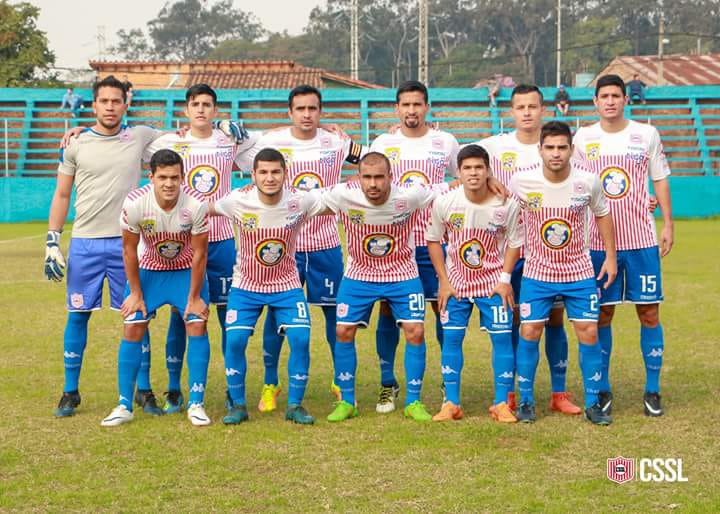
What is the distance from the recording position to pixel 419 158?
7766mm

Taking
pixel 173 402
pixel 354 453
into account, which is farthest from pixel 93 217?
pixel 354 453

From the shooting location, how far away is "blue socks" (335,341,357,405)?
723 centimetres

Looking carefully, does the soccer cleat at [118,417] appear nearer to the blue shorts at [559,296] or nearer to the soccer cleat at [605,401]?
the blue shorts at [559,296]

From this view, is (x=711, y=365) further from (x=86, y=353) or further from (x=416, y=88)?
(x=86, y=353)

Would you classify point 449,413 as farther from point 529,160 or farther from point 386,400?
point 529,160

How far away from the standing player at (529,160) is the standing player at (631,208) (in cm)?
31

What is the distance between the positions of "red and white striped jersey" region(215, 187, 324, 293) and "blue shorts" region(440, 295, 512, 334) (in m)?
1.06

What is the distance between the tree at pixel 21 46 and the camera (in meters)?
42.0

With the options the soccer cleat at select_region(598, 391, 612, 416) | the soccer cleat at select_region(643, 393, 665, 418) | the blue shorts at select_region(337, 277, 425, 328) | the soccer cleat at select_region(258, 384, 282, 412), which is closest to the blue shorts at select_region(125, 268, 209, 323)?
the soccer cleat at select_region(258, 384, 282, 412)

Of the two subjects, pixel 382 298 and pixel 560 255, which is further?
pixel 382 298

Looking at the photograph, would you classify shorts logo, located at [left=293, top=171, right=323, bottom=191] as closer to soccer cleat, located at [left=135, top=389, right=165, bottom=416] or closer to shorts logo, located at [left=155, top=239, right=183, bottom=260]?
shorts logo, located at [left=155, top=239, right=183, bottom=260]

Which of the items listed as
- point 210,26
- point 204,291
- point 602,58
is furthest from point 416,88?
point 210,26

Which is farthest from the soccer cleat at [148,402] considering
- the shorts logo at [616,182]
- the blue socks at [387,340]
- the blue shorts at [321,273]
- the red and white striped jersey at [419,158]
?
the shorts logo at [616,182]

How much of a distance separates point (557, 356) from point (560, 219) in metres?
Result: 1.07
